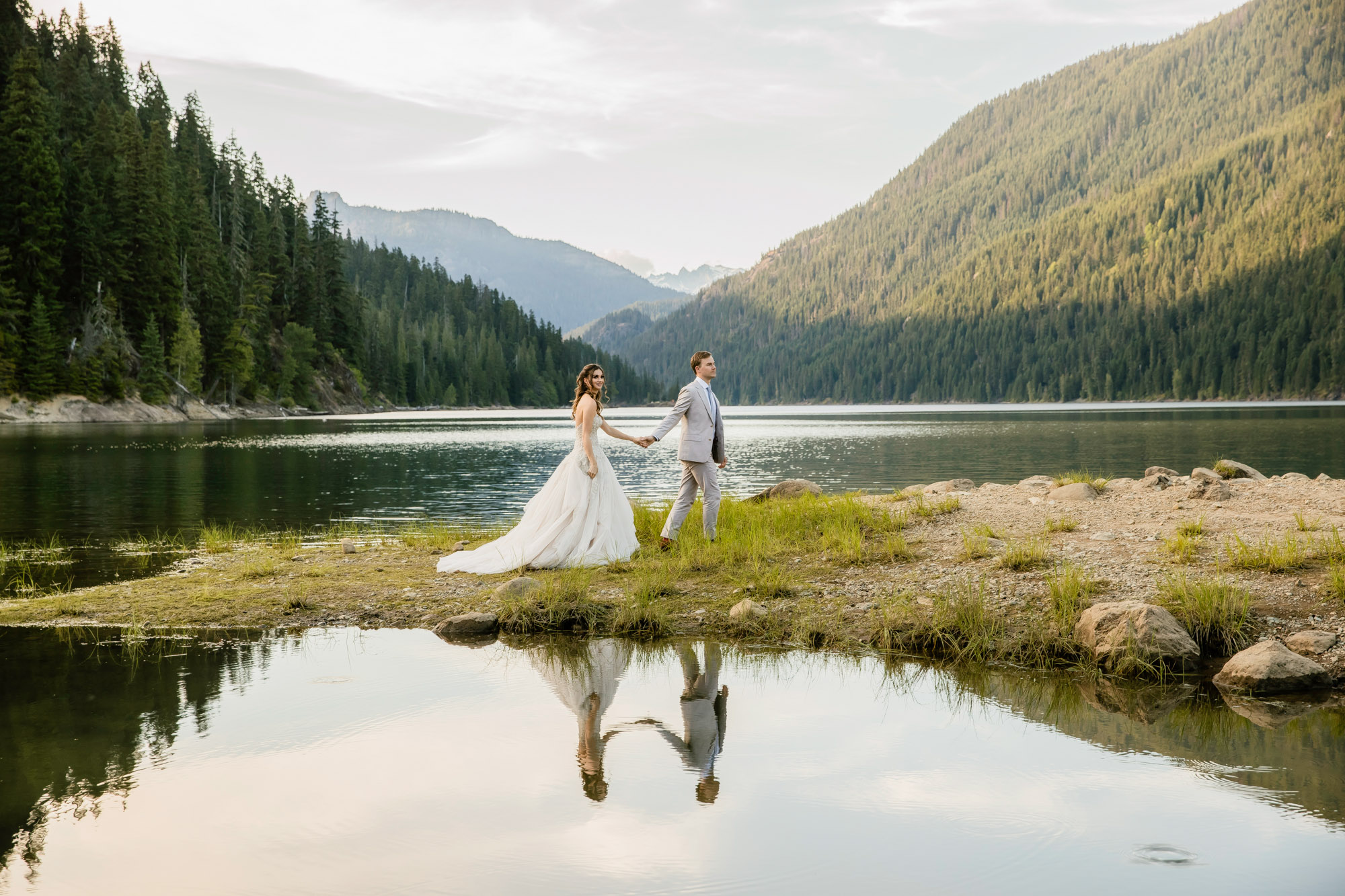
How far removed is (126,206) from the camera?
2955 inches

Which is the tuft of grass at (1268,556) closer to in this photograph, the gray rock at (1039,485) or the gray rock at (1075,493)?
the gray rock at (1075,493)

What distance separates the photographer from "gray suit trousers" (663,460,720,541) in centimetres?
1341

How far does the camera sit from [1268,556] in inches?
391

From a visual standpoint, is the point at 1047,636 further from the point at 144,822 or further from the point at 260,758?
the point at 144,822

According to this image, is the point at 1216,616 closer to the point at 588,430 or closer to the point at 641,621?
the point at 641,621

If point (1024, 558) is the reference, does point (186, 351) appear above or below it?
above

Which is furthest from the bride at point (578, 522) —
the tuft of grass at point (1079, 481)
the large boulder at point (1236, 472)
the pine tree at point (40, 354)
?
the pine tree at point (40, 354)

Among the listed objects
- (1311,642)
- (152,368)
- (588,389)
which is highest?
(152,368)

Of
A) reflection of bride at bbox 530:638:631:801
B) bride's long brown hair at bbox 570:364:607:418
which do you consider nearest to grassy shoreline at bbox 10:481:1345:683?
reflection of bride at bbox 530:638:631:801

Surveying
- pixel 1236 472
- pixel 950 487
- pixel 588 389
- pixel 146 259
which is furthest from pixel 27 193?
pixel 1236 472

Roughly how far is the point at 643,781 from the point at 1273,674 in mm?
5377

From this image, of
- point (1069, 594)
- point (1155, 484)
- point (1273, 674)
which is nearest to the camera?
point (1273, 674)

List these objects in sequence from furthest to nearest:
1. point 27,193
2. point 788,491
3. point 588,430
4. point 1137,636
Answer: point 27,193 < point 788,491 < point 588,430 < point 1137,636

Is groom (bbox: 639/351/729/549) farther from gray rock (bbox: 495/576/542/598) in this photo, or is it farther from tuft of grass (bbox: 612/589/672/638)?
tuft of grass (bbox: 612/589/672/638)
